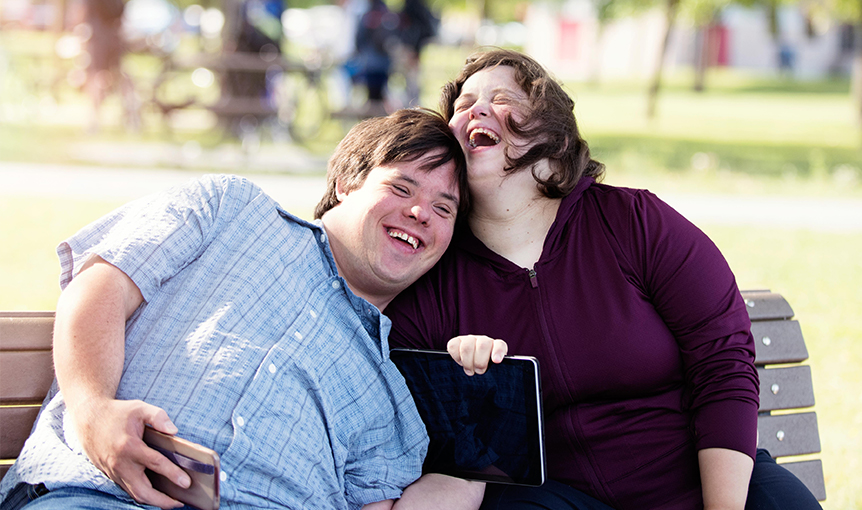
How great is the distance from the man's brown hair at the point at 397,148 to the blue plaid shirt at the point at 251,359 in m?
0.23

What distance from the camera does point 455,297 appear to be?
8.98 ft

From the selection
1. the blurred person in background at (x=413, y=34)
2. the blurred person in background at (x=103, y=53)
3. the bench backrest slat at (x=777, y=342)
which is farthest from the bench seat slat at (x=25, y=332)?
the blurred person in background at (x=103, y=53)

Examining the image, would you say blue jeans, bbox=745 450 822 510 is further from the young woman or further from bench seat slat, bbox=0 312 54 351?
bench seat slat, bbox=0 312 54 351

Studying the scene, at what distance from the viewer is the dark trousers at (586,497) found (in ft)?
8.16

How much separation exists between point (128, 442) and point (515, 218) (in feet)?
4.36

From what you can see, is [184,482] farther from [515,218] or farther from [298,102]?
[298,102]

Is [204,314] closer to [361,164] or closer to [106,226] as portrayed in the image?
[106,226]

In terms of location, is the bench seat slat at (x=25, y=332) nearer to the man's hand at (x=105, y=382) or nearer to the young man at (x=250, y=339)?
the young man at (x=250, y=339)

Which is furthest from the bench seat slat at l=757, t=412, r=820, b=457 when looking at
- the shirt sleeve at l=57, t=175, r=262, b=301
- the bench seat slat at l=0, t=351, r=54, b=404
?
the bench seat slat at l=0, t=351, r=54, b=404

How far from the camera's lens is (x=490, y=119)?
2738 mm

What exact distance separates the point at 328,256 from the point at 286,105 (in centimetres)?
1137

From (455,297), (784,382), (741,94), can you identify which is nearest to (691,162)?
(784,382)

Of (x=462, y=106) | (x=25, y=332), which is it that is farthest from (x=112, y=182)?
(x=462, y=106)

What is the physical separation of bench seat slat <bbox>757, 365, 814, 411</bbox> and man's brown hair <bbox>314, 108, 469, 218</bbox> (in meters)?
1.38
